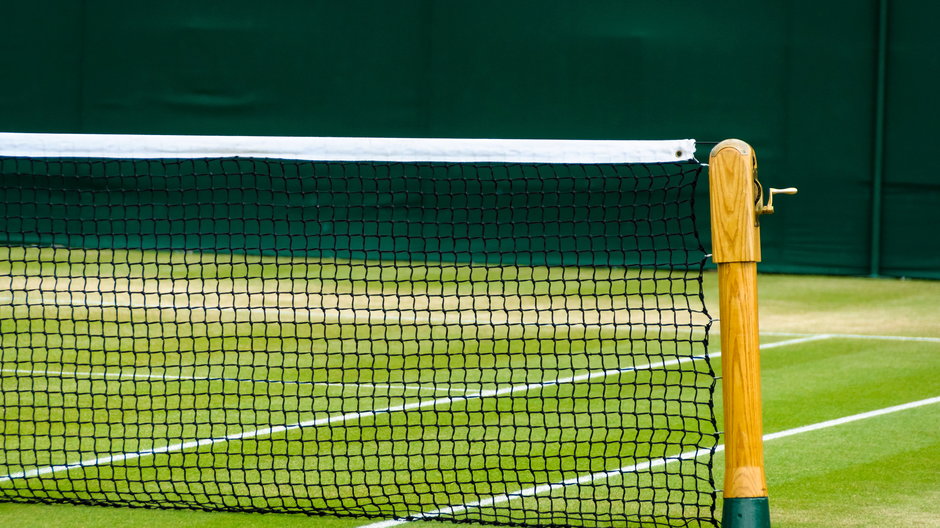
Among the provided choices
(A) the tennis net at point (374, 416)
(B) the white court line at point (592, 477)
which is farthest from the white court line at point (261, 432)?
(B) the white court line at point (592, 477)

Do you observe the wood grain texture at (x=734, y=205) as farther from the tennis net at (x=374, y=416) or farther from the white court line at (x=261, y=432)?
the white court line at (x=261, y=432)

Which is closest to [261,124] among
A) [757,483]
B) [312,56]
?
[312,56]

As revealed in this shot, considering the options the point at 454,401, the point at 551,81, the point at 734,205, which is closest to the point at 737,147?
the point at 734,205

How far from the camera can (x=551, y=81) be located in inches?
603

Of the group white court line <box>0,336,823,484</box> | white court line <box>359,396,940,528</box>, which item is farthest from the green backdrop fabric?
white court line <box>359,396,940,528</box>

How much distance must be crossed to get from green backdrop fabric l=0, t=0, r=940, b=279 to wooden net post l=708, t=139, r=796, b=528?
35.5ft

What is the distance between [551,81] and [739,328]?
37.1ft

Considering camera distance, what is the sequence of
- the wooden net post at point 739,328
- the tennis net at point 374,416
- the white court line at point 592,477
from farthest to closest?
the tennis net at point 374,416, the white court line at point 592,477, the wooden net post at point 739,328

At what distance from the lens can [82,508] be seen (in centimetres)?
510

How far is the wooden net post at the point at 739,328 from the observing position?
4.27m

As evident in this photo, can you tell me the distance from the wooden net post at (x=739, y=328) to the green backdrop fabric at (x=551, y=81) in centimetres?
1082

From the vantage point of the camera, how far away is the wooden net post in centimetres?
427

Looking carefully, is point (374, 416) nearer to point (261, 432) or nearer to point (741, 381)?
point (261, 432)

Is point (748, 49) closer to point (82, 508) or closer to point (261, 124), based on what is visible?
point (261, 124)
